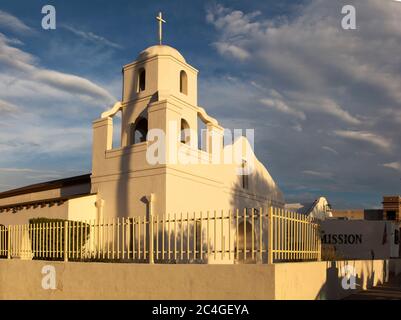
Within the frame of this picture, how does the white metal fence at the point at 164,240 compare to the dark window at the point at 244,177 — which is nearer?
the white metal fence at the point at 164,240

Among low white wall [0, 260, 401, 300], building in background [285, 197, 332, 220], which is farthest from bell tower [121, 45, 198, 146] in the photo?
building in background [285, 197, 332, 220]

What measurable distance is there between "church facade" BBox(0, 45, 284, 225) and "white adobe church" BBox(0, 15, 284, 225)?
39 millimetres

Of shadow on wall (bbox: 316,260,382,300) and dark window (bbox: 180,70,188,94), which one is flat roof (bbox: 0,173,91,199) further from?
shadow on wall (bbox: 316,260,382,300)

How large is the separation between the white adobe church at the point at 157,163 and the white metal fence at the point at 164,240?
173 cm

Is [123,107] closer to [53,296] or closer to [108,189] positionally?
[108,189]

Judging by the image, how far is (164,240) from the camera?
13.6 metres

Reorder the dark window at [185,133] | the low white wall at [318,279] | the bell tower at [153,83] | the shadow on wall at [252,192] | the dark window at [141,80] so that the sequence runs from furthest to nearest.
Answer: the shadow on wall at [252,192]
the dark window at [141,80]
the dark window at [185,133]
the bell tower at [153,83]
the low white wall at [318,279]

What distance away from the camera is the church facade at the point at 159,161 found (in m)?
18.5

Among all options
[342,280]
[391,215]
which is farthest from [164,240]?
[391,215]

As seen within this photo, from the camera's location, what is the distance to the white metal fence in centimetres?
1084

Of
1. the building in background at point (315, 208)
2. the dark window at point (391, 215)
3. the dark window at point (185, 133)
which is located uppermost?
the dark window at point (185, 133)

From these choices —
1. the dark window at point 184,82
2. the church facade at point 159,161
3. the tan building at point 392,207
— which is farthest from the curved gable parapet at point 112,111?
the tan building at point 392,207

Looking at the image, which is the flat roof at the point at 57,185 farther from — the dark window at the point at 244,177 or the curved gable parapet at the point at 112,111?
the dark window at the point at 244,177
